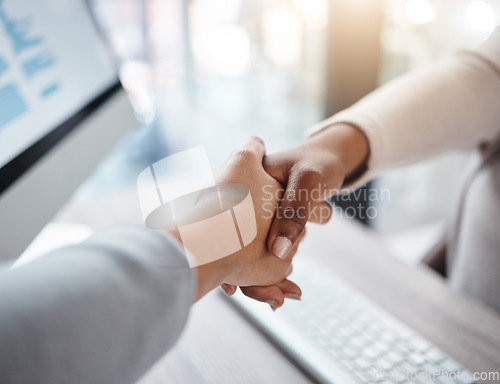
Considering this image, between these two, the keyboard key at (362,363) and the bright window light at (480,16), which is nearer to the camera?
the keyboard key at (362,363)

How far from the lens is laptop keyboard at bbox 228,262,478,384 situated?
0.44 meters

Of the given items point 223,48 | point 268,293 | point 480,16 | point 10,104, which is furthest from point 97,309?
point 223,48

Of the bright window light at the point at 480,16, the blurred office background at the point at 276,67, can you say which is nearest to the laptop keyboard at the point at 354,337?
the blurred office background at the point at 276,67

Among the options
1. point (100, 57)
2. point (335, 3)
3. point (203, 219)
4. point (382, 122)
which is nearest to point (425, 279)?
point (382, 122)

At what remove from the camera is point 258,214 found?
440 mm

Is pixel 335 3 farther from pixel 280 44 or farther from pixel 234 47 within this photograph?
pixel 234 47

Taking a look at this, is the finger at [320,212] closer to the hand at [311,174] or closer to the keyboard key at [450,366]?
the hand at [311,174]

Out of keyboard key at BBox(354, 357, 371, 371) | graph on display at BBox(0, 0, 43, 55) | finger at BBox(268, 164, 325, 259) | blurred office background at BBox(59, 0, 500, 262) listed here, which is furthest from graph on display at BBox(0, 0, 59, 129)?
keyboard key at BBox(354, 357, 371, 371)

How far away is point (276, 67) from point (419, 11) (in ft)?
2.39

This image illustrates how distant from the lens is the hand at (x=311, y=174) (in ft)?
1.42

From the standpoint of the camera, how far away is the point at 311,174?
47 cm

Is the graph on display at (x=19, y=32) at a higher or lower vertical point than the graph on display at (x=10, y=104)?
higher

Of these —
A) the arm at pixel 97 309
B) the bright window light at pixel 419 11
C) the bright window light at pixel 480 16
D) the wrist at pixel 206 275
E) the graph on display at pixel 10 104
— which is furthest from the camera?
the bright window light at pixel 419 11

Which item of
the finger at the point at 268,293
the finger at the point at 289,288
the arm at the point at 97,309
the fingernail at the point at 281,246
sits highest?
the arm at the point at 97,309
